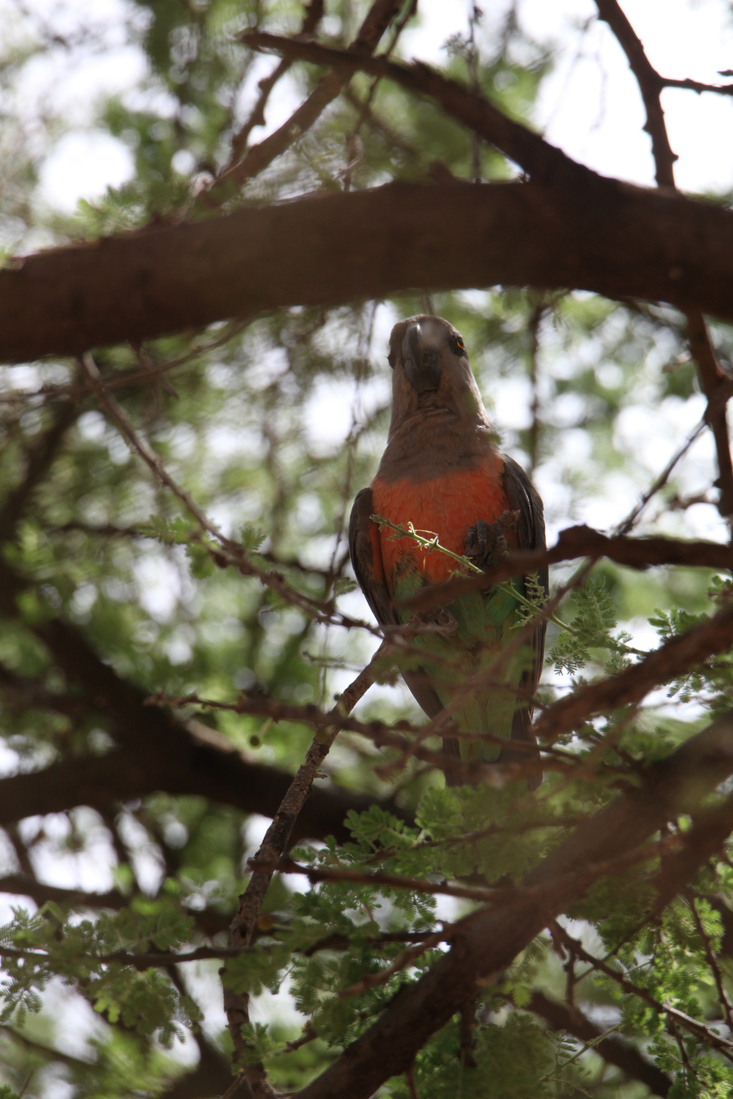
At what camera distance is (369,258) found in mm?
2693

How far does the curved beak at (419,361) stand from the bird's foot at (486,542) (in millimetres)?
1050

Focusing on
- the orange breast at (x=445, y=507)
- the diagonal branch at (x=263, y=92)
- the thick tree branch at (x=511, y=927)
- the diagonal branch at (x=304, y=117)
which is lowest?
the thick tree branch at (x=511, y=927)

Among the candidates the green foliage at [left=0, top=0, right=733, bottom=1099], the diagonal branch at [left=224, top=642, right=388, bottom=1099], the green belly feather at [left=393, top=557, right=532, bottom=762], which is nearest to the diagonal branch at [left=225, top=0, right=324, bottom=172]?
the green foliage at [left=0, top=0, right=733, bottom=1099]

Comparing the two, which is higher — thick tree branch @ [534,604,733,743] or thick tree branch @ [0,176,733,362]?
thick tree branch @ [0,176,733,362]

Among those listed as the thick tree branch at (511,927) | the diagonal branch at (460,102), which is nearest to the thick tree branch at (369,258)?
the diagonal branch at (460,102)

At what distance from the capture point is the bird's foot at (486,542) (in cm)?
409

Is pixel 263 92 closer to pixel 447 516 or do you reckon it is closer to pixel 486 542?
pixel 447 516

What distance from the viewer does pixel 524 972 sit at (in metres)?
2.47

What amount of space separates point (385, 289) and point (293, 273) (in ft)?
0.94

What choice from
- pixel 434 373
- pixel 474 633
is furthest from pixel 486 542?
pixel 434 373

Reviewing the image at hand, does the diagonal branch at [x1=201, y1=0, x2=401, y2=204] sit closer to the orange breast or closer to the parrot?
the parrot

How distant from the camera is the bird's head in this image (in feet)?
15.9

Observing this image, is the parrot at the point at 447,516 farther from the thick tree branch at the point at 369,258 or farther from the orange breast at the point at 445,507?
the thick tree branch at the point at 369,258

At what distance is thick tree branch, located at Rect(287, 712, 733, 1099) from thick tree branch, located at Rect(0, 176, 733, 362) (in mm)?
1305
